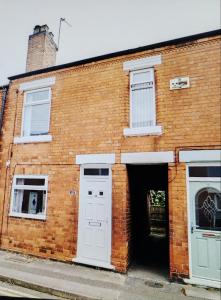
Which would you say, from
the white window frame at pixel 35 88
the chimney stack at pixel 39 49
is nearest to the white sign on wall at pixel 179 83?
the white window frame at pixel 35 88

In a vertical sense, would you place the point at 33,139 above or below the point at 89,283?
above

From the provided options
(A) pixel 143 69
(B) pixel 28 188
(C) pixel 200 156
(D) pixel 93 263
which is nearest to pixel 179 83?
(A) pixel 143 69

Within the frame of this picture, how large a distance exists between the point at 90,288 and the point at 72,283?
1.73ft

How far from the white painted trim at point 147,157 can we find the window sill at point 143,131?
596 millimetres

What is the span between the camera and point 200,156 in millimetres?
6328

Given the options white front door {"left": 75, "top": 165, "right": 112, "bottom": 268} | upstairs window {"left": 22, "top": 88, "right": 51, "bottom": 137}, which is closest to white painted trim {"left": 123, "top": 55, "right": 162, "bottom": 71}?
upstairs window {"left": 22, "top": 88, "right": 51, "bottom": 137}

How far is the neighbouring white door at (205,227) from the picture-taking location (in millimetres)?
5961

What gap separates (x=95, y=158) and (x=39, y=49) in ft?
20.4

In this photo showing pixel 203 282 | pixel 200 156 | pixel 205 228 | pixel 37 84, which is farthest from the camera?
pixel 37 84

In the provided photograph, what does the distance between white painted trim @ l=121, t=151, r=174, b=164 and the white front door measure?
28.6 inches

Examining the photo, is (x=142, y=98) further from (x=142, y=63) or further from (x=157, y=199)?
(x=157, y=199)

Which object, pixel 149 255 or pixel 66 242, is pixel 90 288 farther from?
pixel 149 255

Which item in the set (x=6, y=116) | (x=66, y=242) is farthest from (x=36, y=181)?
(x=6, y=116)

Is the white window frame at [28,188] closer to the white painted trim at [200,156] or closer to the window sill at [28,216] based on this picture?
the window sill at [28,216]
